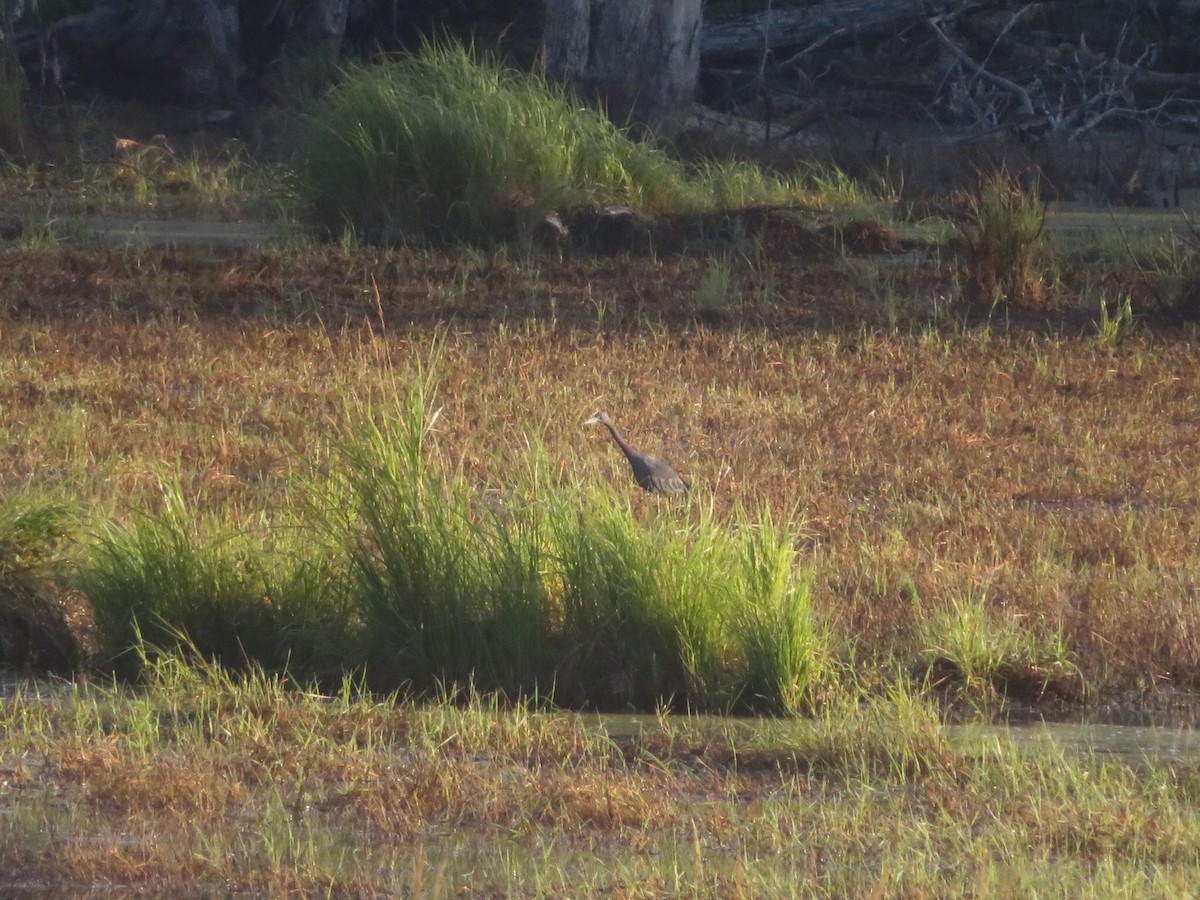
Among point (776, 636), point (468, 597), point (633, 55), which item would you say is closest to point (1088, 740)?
point (776, 636)

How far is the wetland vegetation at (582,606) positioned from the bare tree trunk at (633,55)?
7372 mm

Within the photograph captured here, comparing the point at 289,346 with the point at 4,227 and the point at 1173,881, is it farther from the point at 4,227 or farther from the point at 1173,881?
the point at 1173,881

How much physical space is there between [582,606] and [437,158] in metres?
7.33

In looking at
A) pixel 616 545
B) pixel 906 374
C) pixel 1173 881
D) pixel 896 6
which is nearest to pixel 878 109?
pixel 896 6

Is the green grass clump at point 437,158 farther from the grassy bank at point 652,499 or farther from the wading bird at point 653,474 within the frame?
the wading bird at point 653,474

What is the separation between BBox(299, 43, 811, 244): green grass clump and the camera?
1209 centimetres

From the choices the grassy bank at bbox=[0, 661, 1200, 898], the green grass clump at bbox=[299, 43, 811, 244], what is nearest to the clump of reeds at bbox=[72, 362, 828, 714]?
the grassy bank at bbox=[0, 661, 1200, 898]

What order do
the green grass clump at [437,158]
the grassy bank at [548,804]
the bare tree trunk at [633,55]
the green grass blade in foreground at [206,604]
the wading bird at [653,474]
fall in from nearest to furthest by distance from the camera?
the grassy bank at [548,804]
the green grass blade in foreground at [206,604]
the wading bird at [653,474]
the green grass clump at [437,158]
the bare tree trunk at [633,55]

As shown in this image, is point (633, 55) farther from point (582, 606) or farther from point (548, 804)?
point (548, 804)

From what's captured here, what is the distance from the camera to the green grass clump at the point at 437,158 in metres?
12.1

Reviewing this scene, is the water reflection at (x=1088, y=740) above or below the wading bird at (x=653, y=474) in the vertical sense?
above

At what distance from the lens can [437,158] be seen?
39.9 feet

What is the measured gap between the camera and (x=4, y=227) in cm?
1241

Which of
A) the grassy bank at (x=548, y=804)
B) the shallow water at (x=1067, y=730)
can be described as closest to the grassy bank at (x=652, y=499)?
the shallow water at (x=1067, y=730)
